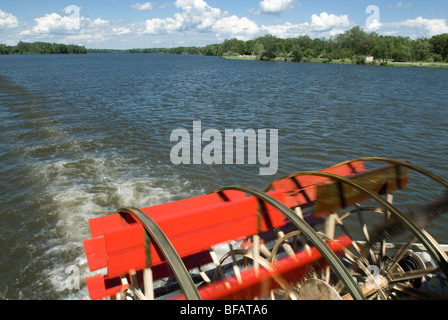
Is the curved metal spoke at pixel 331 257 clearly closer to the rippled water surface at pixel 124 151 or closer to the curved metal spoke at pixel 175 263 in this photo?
the curved metal spoke at pixel 175 263

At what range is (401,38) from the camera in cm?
6209

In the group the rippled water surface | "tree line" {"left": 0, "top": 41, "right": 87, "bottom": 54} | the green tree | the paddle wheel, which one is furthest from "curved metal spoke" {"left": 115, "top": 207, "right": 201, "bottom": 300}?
"tree line" {"left": 0, "top": 41, "right": 87, "bottom": 54}

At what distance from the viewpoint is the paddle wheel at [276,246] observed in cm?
238

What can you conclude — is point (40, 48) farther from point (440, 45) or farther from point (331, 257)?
point (331, 257)

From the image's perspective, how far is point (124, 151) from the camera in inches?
267

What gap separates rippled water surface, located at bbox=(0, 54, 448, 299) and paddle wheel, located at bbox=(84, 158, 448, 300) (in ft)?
3.12

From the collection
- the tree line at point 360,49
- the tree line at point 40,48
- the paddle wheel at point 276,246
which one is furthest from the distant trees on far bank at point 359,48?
the tree line at point 40,48

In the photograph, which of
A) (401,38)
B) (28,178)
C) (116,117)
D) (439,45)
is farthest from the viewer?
(401,38)

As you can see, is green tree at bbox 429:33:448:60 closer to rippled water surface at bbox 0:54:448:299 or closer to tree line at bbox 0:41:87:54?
rippled water surface at bbox 0:54:448:299

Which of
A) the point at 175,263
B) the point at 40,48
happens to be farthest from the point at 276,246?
the point at 40,48

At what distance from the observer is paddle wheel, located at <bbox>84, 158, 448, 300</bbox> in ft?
7.80
